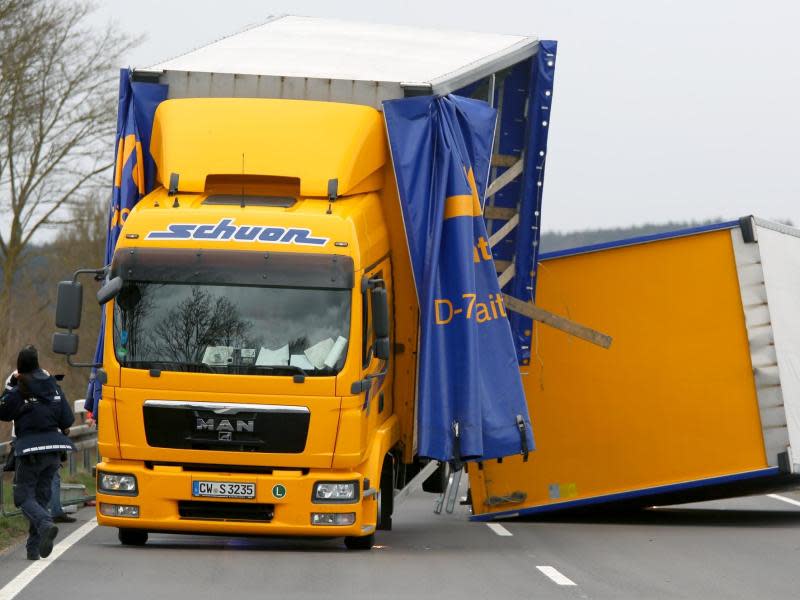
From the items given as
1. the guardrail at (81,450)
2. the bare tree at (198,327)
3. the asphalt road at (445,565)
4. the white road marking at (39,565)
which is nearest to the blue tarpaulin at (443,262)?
the asphalt road at (445,565)

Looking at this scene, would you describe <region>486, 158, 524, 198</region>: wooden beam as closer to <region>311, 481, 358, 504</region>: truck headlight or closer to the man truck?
the man truck

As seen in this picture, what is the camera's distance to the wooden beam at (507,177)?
1620cm

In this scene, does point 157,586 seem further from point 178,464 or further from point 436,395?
point 436,395

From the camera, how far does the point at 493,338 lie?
14219 mm

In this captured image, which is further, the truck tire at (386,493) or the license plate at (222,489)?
the truck tire at (386,493)

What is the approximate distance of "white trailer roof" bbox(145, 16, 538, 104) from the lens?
1398cm

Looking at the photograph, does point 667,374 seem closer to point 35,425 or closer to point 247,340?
point 247,340

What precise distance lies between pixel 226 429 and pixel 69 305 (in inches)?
61.8

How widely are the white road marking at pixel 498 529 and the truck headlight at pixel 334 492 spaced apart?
3.47 metres

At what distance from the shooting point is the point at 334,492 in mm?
12773

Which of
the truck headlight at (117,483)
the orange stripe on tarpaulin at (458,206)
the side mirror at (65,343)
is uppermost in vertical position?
the orange stripe on tarpaulin at (458,206)

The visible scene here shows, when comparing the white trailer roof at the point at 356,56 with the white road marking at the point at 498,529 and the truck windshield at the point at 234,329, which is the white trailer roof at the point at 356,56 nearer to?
the truck windshield at the point at 234,329

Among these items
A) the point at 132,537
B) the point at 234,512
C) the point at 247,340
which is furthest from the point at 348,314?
the point at 132,537

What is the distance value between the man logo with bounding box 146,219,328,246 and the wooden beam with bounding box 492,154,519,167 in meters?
3.90
